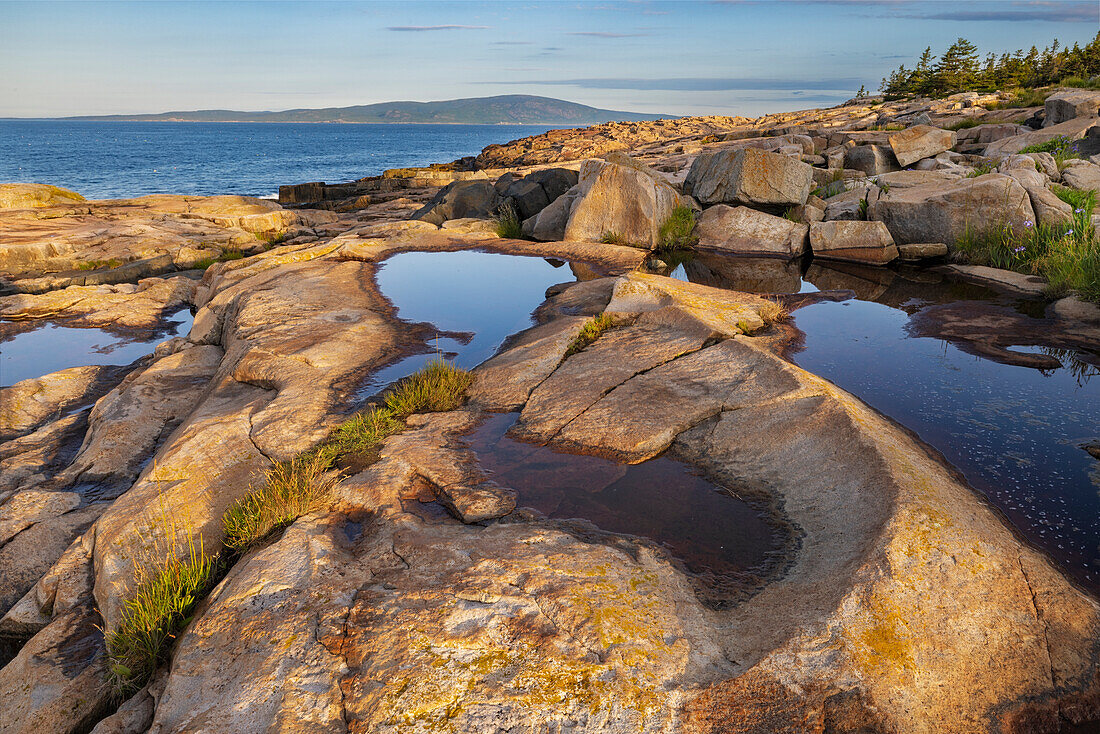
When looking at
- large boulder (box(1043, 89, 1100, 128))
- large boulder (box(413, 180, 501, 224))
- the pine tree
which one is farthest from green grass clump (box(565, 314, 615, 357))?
the pine tree

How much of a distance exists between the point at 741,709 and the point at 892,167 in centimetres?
2312

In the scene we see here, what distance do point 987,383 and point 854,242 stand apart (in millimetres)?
7783

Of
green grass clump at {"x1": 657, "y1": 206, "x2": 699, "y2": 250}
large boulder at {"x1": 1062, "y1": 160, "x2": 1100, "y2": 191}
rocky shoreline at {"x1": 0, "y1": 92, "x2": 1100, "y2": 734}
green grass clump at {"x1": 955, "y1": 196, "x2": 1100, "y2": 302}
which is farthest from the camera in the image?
green grass clump at {"x1": 657, "y1": 206, "x2": 699, "y2": 250}

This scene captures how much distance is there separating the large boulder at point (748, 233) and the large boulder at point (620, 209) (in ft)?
3.86

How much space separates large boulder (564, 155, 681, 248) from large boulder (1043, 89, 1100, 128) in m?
17.7

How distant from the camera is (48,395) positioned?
9703mm

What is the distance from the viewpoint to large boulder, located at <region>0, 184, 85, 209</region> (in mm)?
26016

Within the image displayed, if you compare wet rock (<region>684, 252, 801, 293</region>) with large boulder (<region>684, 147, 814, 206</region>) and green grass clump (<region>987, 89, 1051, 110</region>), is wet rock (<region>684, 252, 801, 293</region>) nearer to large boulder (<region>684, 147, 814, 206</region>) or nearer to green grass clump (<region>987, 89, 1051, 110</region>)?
large boulder (<region>684, 147, 814, 206</region>)

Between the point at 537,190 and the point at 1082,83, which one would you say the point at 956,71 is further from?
the point at 537,190

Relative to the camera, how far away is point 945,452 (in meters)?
5.66

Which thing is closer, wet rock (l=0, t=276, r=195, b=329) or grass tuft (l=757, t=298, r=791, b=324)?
grass tuft (l=757, t=298, r=791, b=324)

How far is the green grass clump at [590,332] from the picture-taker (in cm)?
776

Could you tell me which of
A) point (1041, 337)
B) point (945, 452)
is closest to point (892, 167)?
point (1041, 337)

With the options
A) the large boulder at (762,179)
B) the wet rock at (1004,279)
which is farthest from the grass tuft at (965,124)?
the wet rock at (1004,279)
